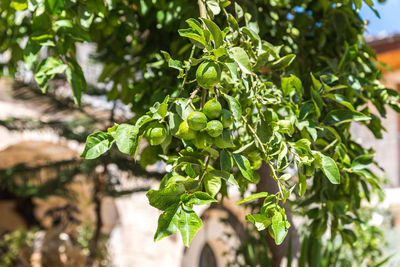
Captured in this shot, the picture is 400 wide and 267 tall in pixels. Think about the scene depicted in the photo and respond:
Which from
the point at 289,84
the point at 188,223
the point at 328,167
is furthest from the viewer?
the point at 289,84

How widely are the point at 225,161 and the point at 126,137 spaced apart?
131 millimetres

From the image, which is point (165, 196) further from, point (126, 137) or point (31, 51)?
point (31, 51)

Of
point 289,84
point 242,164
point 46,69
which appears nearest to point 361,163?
point 289,84

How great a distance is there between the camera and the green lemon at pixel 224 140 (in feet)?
1.76

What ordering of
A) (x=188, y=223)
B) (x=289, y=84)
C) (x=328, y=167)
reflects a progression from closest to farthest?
(x=188, y=223), (x=328, y=167), (x=289, y=84)

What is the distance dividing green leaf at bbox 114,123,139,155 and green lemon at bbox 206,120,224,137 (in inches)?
3.6

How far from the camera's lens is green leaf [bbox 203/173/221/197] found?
→ 538mm

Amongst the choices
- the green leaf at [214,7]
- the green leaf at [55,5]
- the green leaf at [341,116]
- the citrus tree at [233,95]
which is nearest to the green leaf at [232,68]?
the citrus tree at [233,95]

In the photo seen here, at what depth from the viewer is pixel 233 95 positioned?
707 mm

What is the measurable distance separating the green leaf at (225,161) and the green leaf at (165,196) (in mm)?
75

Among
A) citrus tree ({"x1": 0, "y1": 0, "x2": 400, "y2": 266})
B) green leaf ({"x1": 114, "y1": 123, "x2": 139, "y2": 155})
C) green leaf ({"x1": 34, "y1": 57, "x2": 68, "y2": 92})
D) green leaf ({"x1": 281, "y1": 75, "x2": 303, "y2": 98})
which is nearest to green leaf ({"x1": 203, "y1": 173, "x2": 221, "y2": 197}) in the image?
citrus tree ({"x1": 0, "y1": 0, "x2": 400, "y2": 266})

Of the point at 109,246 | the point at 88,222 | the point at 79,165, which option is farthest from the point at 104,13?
the point at 88,222

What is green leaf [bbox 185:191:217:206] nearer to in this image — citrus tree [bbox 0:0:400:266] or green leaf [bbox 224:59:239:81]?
citrus tree [bbox 0:0:400:266]

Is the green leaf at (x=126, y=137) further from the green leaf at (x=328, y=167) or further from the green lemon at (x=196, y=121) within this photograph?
the green leaf at (x=328, y=167)
